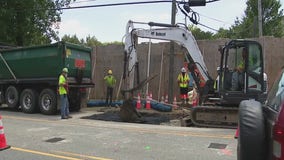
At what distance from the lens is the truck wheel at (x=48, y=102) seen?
16.4m

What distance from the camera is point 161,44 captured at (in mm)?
21000

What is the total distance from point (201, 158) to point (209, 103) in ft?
19.5

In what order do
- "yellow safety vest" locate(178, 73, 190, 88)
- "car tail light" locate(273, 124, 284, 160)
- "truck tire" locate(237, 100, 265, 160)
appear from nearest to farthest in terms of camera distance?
"car tail light" locate(273, 124, 284, 160), "truck tire" locate(237, 100, 265, 160), "yellow safety vest" locate(178, 73, 190, 88)

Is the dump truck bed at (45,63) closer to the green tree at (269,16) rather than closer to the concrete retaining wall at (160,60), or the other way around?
the concrete retaining wall at (160,60)

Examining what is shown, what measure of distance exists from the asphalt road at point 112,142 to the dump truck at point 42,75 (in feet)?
10.9

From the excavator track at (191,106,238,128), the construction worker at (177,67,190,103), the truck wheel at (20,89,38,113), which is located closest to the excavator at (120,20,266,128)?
the excavator track at (191,106,238,128)

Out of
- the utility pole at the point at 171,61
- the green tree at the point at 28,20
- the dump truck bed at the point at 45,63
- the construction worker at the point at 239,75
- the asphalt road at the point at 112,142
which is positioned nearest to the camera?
the asphalt road at the point at 112,142

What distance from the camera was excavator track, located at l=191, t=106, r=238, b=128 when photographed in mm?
12594

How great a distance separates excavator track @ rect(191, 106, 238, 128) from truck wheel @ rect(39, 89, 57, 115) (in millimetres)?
6068

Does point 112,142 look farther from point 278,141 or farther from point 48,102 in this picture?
point 48,102

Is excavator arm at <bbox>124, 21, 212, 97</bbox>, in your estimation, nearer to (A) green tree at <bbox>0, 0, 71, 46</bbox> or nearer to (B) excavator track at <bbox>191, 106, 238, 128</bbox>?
(B) excavator track at <bbox>191, 106, 238, 128</bbox>

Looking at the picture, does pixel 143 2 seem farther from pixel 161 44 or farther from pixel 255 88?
pixel 255 88

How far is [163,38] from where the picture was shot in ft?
49.3

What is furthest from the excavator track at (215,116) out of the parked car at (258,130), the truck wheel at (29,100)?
the parked car at (258,130)
